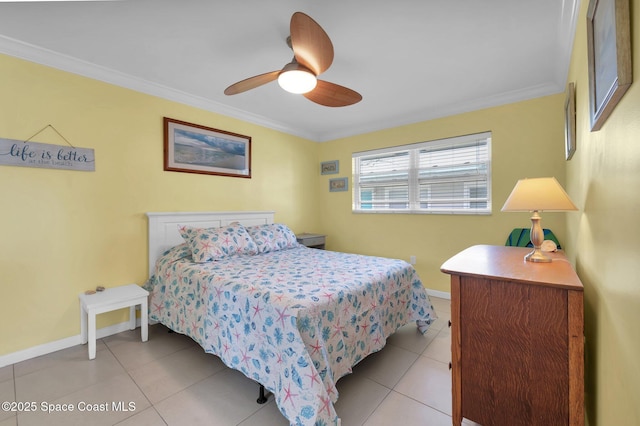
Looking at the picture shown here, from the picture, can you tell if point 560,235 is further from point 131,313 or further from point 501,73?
point 131,313

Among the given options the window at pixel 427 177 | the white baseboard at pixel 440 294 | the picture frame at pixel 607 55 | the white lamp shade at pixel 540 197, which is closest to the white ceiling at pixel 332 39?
the window at pixel 427 177

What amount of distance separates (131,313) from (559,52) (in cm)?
441

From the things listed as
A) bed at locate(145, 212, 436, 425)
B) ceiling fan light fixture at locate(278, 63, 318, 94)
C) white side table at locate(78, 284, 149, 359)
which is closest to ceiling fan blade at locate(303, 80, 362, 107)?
ceiling fan light fixture at locate(278, 63, 318, 94)

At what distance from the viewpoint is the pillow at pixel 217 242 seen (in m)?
2.52

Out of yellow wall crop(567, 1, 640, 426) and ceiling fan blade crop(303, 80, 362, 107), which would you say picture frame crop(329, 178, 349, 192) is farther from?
yellow wall crop(567, 1, 640, 426)

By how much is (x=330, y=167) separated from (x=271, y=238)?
1923 millimetres

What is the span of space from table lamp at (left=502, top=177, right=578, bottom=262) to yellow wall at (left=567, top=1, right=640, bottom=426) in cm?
11

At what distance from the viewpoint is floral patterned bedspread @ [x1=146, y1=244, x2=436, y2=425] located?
4.58 ft

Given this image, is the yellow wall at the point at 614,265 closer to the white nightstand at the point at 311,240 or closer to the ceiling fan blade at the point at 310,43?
the ceiling fan blade at the point at 310,43

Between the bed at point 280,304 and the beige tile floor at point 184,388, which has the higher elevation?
the bed at point 280,304

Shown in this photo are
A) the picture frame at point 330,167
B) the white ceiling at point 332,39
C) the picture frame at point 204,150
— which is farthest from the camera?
the picture frame at point 330,167

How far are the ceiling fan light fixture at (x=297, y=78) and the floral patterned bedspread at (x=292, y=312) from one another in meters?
1.42

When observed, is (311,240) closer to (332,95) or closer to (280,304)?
(332,95)

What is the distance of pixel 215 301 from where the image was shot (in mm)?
1894
